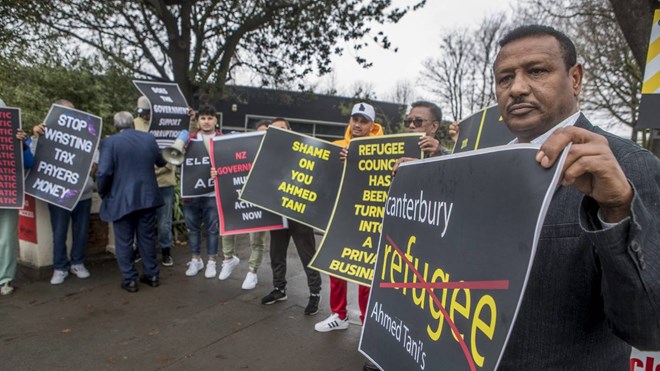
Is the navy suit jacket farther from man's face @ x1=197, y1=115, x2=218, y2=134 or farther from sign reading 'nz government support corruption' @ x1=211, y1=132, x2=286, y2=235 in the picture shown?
sign reading 'nz government support corruption' @ x1=211, y1=132, x2=286, y2=235

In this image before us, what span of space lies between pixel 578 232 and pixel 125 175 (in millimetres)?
4799

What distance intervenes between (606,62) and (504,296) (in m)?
16.0

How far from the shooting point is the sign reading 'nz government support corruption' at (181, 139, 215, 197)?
534 cm

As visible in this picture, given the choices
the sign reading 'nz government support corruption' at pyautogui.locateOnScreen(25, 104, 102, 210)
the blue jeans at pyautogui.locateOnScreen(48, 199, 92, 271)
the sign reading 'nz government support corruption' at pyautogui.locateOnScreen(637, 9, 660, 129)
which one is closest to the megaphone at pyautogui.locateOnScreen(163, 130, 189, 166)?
the sign reading 'nz government support corruption' at pyautogui.locateOnScreen(25, 104, 102, 210)

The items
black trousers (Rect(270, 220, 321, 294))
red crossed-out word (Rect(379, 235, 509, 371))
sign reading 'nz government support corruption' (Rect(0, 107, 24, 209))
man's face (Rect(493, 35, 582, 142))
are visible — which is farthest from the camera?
sign reading 'nz government support corruption' (Rect(0, 107, 24, 209))

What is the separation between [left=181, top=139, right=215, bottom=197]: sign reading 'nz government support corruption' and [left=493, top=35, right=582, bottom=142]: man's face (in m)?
4.55

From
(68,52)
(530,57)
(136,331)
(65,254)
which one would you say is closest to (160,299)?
(136,331)

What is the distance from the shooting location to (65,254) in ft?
17.3

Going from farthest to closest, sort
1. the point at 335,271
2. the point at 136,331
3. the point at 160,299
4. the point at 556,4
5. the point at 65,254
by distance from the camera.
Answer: the point at 556,4 < the point at 65,254 < the point at 160,299 < the point at 136,331 < the point at 335,271

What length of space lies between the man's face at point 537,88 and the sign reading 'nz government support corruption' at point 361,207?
1.82 metres

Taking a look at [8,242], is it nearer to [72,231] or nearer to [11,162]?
[72,231]

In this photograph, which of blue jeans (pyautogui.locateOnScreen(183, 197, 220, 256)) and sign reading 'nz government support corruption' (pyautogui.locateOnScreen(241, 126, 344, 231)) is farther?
blue jeans (pyautogui.locateOnScreen(183, 197, 220, 256))

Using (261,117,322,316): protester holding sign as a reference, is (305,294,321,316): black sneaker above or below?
below

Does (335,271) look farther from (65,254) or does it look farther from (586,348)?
(65,254)
